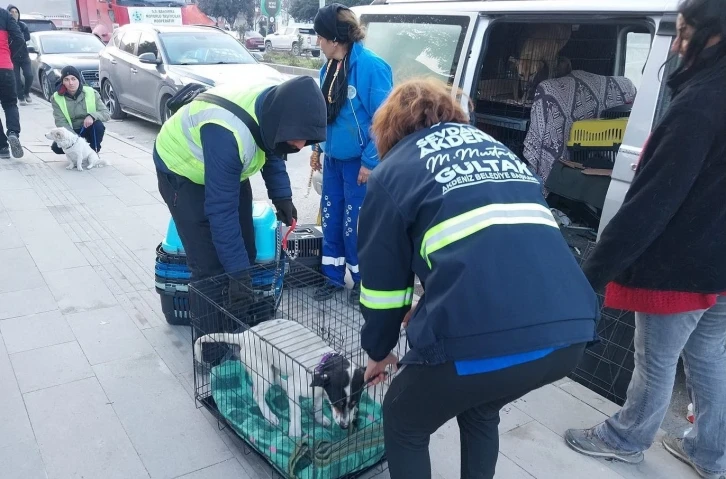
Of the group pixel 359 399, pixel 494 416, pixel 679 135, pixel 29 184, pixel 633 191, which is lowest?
pixel 29 184

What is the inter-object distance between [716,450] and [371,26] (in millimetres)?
3626

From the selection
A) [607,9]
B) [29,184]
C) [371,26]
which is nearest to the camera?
[607,9]

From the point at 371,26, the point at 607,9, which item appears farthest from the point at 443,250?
the point at 371,26

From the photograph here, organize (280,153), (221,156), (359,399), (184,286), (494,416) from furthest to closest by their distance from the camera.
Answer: (184,286), (280,153), (221,156), (359,399), (494,416)

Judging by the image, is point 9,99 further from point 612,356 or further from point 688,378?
point 688,378

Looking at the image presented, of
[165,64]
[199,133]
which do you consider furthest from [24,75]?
[199,133]

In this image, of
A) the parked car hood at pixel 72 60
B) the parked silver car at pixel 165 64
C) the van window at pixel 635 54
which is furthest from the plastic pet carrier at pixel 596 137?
the parked car hood at pixel 72 60

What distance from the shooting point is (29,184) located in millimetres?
6133

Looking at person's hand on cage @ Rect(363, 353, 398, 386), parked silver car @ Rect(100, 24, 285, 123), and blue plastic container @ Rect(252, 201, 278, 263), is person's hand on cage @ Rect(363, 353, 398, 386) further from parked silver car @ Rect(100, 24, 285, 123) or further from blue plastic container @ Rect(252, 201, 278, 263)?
parked silver car @ Rect(100, 24, 285, 123)

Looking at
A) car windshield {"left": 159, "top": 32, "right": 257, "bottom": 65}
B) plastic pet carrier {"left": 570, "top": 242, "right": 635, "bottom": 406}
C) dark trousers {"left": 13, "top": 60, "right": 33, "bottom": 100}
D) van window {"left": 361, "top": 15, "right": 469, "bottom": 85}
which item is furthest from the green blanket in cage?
dark trousers {"left": 13, "top": 60, "right": 33, "bottom": 100}

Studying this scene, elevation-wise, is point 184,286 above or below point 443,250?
below

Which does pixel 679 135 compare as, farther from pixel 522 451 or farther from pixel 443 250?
pixel 522 451

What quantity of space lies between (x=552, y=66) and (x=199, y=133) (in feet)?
10.2

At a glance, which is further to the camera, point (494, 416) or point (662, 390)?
point (662, 390)
